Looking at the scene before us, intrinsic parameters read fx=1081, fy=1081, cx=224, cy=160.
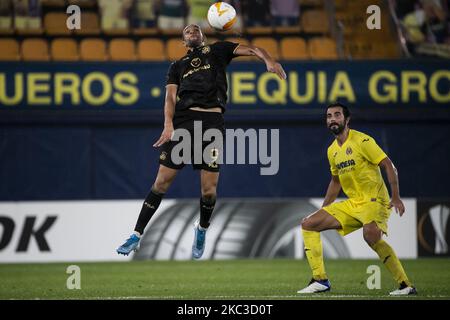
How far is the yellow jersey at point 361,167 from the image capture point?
31.7 feet

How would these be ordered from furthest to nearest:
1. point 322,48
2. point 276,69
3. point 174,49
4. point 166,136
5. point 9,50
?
point 322,48
point 174,49
point 9,50
point 166,136
point 276,69

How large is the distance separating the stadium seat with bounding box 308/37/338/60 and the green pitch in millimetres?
3963

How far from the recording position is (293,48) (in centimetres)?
1750

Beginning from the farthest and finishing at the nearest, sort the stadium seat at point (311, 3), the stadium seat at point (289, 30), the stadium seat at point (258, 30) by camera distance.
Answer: the stadium seat at point (311, 3) < the stadium seat at point (289, 30) < the stadium seat at point (258, 30)

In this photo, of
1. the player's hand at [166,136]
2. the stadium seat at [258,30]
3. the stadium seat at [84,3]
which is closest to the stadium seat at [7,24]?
the stadium seat at [84,3]

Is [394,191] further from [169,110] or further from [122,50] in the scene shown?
[122,50]

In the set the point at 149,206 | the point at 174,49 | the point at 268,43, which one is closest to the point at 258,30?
the point at 268,43

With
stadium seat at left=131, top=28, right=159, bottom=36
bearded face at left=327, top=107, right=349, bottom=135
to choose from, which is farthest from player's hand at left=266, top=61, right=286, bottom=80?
stadium seat at left=131, top=28, right=159, bottom=36

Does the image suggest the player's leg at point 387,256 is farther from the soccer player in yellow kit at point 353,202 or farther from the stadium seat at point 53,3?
the stadium seat at point 53,3

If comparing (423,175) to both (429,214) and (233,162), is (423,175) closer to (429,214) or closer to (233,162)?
(429,214)

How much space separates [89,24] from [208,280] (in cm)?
711

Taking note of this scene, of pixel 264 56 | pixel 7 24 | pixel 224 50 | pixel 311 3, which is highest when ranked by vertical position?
pixel 311 3

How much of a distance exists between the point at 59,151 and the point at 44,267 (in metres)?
2.04

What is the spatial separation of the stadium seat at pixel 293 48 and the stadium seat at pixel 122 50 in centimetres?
239
